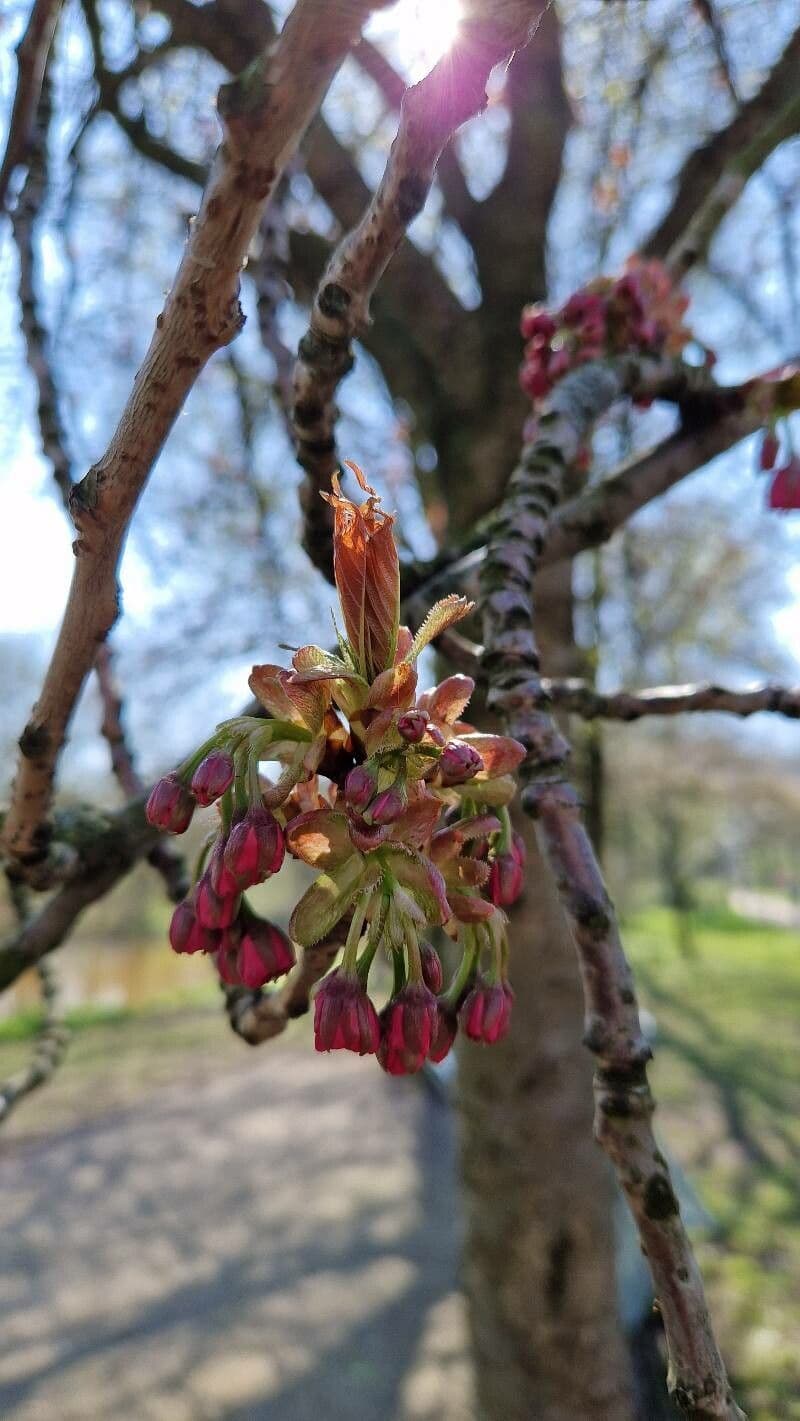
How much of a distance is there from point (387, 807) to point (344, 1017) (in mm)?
171

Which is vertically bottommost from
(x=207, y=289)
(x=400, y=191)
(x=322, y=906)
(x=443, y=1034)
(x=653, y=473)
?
(x=443, y=1034)

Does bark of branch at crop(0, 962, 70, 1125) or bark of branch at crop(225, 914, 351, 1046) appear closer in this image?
bark of branch at crop(225, 914, 351, 1046)

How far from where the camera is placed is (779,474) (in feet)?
4.82

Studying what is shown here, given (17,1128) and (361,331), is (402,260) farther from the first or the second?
(17,1128)

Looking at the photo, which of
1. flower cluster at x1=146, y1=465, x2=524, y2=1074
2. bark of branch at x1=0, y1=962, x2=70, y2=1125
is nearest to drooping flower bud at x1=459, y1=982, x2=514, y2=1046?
flower cluster at x1=146, y1=465, x2=524, y2=1074

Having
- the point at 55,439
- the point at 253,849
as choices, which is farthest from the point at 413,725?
the point at 55,439

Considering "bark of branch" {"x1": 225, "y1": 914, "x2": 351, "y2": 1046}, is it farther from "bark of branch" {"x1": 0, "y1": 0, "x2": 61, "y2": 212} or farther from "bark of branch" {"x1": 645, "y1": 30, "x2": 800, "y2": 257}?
"bark of branch" {"x1": 645, "y1": 30, "x2": 800, "y2": 257}

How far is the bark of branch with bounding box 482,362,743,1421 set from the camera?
1.89ft

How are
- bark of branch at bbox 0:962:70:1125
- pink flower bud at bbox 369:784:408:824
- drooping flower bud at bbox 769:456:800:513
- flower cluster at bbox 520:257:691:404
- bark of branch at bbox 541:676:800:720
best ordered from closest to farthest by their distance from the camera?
pink flower bud at bbox 369:784:408:824, bark of branch at bbox 541:676:800:720, drooping flower bud at bbox 769:456:800:513, flower cluster at bbox 520:257:691:404, bark of branch at bbox 0:962:70:1125

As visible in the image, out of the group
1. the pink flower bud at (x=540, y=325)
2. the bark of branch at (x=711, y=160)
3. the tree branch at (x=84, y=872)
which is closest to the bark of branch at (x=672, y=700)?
the tree branch at (x=84, y=872)

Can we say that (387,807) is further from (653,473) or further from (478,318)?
(478,318)

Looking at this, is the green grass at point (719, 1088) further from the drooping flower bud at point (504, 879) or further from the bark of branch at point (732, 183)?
the bark of branch at point (732, 183)

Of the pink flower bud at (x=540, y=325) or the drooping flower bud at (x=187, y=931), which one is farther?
the pink flower bud at (x=540, y=325)

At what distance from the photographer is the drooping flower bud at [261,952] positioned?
81 centimetres
